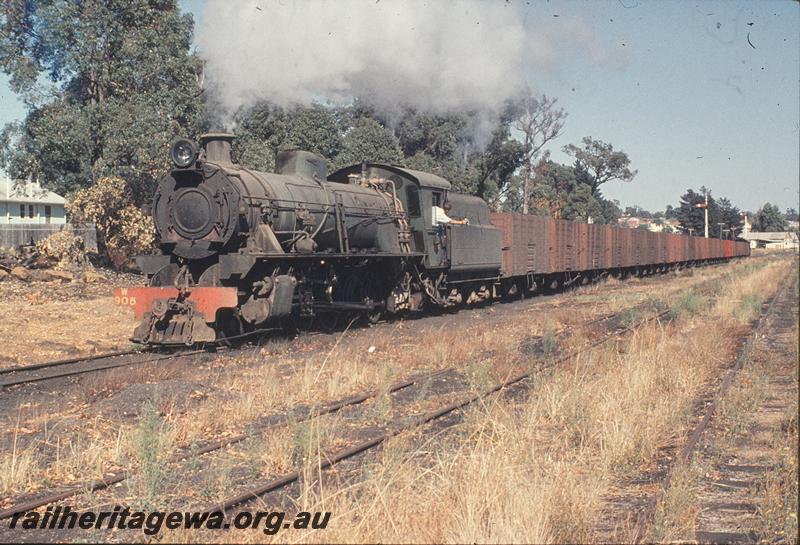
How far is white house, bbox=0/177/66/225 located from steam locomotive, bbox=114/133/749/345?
41421 mm

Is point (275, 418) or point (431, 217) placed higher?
point (431, 217)

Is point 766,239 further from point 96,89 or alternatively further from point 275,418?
point 275,418

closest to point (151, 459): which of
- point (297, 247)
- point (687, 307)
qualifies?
point (297, 247)

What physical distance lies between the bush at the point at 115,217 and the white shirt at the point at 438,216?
11.4 metres

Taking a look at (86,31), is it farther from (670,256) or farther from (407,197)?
(670,256)

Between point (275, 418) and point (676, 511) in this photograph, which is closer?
point (676, 511)

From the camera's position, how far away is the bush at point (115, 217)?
84.7ft

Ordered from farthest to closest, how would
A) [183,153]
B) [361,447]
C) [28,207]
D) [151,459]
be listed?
[28,207], [183,153], [361,447], [151,459]

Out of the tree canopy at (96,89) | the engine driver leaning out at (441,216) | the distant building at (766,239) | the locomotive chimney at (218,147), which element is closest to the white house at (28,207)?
the tree canopy at (96,89)

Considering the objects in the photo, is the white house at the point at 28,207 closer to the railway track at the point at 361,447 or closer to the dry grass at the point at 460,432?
the dry grass at the point at 460,432

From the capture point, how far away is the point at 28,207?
58.6 m

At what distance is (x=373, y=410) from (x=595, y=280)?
93.9 feet

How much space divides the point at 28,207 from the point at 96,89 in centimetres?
3477

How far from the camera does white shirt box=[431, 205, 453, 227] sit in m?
18.7
